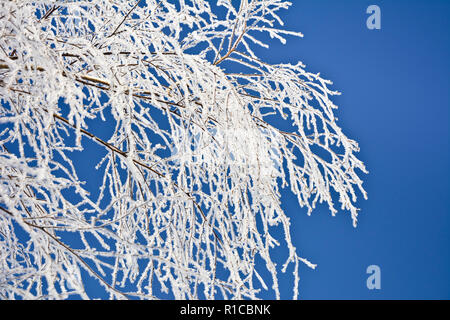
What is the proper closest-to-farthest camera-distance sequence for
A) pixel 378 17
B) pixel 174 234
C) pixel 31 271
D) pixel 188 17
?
1. pixel 31 271
2. pixel 174 234
3. pixel 188 17
4. pixel 378 17

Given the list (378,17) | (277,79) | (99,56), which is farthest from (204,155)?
(378,17)

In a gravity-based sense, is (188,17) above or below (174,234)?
above

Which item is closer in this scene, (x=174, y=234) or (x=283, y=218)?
(x=283, y=218)

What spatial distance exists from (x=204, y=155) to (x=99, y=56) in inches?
25.4

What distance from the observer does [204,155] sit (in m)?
1.80

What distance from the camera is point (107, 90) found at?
5.55ft

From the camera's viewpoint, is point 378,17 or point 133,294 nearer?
point 133,294

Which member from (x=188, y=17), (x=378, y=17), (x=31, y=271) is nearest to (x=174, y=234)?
(x=31, y=271)
